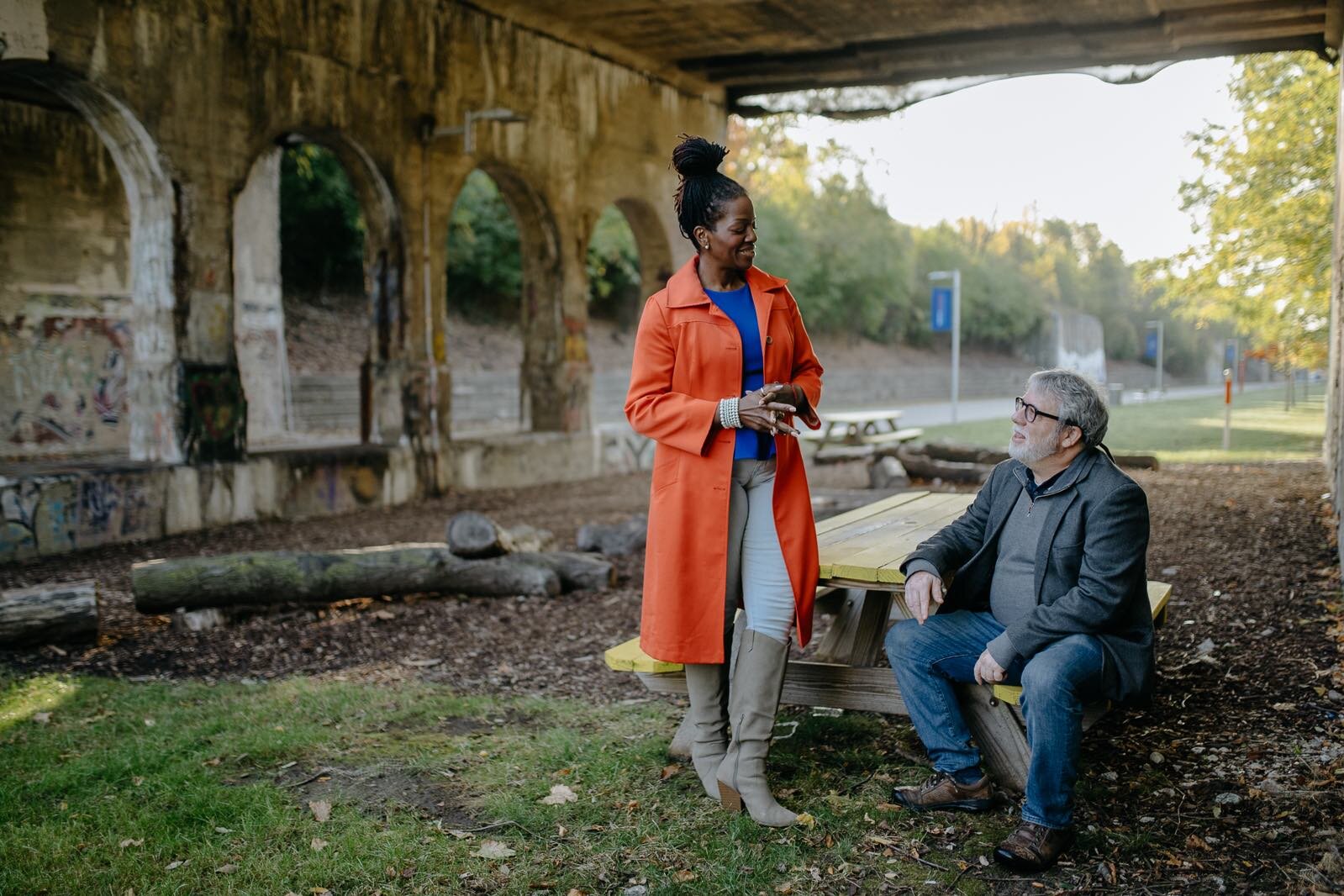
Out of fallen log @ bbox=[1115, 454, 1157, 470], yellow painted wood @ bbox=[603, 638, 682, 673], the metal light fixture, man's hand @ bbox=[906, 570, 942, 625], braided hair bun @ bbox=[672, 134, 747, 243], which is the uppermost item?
the metal light fixture

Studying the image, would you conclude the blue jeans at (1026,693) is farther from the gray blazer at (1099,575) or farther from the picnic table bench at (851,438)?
the picnic table bench at (851,438)

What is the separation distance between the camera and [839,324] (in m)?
55.0

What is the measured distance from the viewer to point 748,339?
379cm

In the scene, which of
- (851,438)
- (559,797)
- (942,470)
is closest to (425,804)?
(559,797)

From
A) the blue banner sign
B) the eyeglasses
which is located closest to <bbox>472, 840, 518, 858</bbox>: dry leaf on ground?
the eyeglasses

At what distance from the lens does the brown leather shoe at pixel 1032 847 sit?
3.37 meters

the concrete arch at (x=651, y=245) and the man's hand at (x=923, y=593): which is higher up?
the concrete arch at (x=651, y=245)

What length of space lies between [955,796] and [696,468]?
1427mm

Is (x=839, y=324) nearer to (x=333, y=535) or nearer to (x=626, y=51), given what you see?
(x=626, y=51)

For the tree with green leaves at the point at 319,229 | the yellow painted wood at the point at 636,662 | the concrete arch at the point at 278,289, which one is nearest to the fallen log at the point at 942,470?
the concrete arch at the point at 278,289

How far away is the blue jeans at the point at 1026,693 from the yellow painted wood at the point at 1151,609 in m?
0.03

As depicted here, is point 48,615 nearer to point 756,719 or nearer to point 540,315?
point 756,719

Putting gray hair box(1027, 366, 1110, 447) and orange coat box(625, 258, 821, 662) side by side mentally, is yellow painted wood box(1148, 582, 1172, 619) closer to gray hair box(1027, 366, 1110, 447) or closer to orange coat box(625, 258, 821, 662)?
gray hair box(1027, 366, 1110, 447)

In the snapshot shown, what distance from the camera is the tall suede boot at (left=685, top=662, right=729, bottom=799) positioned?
387cm
